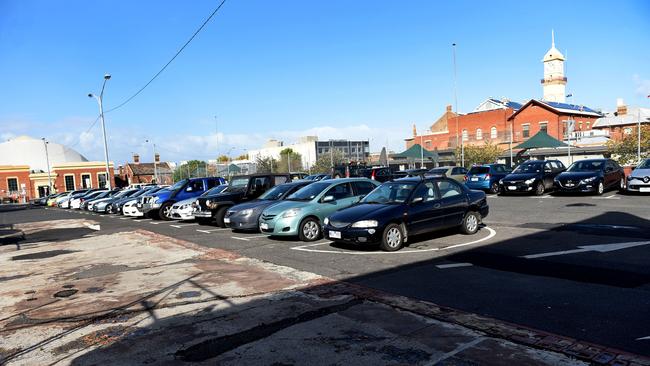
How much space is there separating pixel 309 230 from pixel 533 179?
1303cm

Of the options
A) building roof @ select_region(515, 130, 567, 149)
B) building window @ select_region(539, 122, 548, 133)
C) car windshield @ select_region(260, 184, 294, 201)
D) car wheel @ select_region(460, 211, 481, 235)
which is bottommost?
car wheel @ select_region(460, 211, 481, 235)

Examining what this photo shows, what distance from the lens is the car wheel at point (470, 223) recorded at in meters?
11.2

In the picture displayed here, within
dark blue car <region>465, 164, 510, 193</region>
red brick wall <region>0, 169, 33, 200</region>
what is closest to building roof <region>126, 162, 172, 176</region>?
red brick wall <region>0, 169, 33, 200</region>

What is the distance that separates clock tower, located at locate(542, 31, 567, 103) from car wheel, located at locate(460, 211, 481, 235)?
6675 centimetres

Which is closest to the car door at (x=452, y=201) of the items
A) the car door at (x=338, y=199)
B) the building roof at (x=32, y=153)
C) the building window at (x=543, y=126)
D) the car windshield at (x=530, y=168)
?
the car door at (x=338, y=199)

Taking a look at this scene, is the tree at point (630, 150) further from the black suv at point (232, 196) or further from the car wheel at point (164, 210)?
the car wheel at point (164, 210)

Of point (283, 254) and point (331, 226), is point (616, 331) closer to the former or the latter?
point (331, 226)

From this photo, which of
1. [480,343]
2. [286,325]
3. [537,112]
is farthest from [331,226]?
[537,112]

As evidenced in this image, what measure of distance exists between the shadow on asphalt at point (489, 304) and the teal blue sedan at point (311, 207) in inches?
158

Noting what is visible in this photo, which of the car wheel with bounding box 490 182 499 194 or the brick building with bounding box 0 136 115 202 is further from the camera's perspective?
the brick building with bounding box 0 136 115 202

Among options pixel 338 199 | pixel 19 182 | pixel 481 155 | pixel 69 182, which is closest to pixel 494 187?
pixel 338 199

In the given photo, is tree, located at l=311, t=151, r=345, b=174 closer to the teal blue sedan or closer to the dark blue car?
the dark blue car

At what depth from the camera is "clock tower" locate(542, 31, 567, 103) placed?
7012 centimetres

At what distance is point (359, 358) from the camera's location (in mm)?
4496
